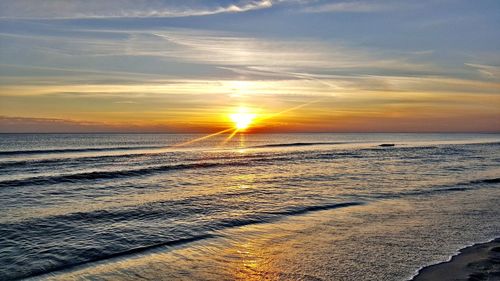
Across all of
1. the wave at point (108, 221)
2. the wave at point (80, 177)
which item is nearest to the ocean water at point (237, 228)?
the wave at point (108, 221)

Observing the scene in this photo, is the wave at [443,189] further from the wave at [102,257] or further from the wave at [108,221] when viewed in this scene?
the wave at [102,257]

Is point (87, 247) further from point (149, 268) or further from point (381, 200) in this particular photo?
point (381, 200)

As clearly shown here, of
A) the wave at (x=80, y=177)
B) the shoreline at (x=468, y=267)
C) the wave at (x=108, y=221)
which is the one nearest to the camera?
the shoreline at (x=468, y=267)

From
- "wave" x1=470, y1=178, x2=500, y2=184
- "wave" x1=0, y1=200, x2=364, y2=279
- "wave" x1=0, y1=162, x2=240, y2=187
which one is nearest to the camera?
"wave" x1=0, y1=200, x2=364, y2=279

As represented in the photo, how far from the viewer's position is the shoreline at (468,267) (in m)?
8.40

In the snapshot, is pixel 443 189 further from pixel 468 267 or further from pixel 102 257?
pixel 102 257

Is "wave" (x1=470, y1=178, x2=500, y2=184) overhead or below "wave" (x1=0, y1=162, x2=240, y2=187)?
below

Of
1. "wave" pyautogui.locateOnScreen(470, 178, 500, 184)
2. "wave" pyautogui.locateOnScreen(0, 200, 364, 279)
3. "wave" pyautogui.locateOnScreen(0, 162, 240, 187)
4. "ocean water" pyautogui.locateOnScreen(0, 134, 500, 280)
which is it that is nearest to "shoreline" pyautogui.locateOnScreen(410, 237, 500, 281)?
"ocean water" pyautogui.locateOnScreen(0, 134, 500, 280)

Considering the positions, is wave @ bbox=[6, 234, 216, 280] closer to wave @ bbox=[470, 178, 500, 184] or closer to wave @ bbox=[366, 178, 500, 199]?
wave @ bbox=[366, 178, 500, 199]

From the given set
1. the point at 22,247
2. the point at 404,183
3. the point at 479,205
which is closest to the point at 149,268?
the point at 22,247

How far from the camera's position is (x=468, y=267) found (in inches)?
354

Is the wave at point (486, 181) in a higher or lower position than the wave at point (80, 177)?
lower

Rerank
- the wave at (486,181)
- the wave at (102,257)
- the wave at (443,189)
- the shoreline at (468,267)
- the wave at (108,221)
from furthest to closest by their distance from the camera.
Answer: the wave at (486,181), the wave at (443,189), the wave at (108,221), the wave at (102,257), the shoreline at (468,267)

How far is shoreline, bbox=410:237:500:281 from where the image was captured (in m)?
8.40
